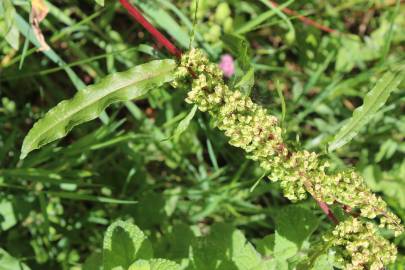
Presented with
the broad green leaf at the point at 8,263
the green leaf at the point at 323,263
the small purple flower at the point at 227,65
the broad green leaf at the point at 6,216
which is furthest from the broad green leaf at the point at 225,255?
the small purple flower at the point at 227,65

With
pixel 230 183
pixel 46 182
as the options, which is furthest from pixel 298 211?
pixel 46 182

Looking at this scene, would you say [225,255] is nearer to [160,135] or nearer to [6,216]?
[160,135]

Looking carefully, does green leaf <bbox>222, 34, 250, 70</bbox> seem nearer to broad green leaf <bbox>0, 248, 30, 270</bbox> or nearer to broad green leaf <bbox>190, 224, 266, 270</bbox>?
broad green leaf <bbox>190, 224, 266, 270</bbox>

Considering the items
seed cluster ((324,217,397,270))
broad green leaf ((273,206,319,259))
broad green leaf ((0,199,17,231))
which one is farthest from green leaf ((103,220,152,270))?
broad green leaf ((0,199,17,231))

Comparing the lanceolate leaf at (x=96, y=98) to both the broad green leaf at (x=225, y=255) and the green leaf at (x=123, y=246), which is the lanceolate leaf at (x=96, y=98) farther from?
the broad green leaf at (x=225, y=255)

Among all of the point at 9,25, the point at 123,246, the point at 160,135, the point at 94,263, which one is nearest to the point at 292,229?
the point at 123,246

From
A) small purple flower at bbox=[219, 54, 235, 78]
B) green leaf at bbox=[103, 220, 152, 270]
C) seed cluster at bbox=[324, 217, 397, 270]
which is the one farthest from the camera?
small purple flower at bbox=[219, 54, 235, 78]
